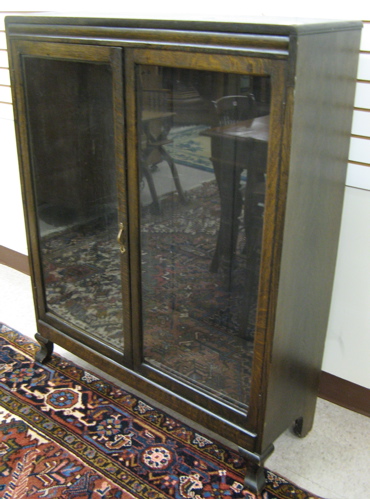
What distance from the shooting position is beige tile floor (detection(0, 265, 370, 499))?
56.5 inches

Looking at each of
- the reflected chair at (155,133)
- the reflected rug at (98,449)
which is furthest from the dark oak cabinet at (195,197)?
the reflected rug at (98,449)

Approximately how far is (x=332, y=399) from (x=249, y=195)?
86cm

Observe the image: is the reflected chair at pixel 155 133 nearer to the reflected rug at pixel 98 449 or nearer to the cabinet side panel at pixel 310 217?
the cabinet side panel at pixel 310 217

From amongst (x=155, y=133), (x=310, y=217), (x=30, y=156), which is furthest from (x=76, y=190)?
(x=310, y=217)

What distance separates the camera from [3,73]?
7.22 ft

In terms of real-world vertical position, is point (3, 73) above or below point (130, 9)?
below

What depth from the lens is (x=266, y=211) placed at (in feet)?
3.75

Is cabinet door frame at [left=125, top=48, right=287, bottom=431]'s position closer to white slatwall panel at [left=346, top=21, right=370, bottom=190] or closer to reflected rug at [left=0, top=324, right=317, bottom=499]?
reflected rug at [left=0, top=324, right=317, bottom=499]

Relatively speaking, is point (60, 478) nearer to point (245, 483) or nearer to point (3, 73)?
point (245, 483)

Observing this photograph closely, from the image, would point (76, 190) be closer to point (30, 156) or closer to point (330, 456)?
point (30, 156)

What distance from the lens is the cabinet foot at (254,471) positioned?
4.45 ft

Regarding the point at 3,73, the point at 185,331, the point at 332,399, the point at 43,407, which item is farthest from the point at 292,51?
the point at 3,73

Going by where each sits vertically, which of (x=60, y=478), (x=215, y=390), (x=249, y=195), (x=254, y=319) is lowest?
(x=60, y=478)

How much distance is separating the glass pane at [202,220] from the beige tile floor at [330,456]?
0.99ft
